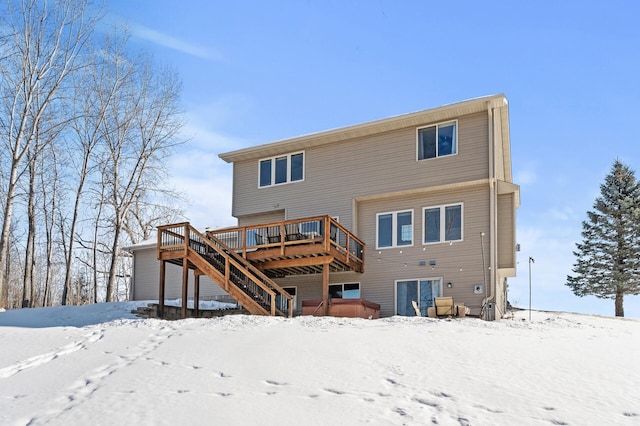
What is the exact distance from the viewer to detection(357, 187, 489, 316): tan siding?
1634 cm

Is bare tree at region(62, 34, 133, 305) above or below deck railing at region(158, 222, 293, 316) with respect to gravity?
above

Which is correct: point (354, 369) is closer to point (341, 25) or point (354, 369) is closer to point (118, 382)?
point (118, 382)

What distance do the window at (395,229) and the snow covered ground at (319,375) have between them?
531 cm

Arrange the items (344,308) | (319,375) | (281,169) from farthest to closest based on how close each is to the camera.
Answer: (281,169), (344,308), (319,375)

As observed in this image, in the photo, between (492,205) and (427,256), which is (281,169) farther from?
(492,205)

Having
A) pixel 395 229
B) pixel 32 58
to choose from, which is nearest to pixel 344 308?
pixel 395 229

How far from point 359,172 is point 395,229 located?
2047 millimetres

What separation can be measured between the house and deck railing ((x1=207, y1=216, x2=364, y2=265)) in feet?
0.11

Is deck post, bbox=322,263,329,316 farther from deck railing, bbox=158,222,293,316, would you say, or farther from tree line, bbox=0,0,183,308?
tree line, bbox=0,0,183,308

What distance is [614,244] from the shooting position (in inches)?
1164

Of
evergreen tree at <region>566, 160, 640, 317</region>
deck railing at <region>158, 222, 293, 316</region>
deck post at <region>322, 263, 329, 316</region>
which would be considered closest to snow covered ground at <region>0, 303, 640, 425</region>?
deck post at <region>322, 263, 329, 316</region>

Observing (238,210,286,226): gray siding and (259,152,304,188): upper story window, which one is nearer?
(259,152,304,188): upper story window

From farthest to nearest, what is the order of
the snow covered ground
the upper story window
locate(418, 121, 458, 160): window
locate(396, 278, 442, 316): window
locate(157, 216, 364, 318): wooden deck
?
the upper story window
locate(418, 121, 458, 160): window
locate(396, 278, 442, 316): window
locate(157, 216, 364, 318): wooden deck
the snow covered ground

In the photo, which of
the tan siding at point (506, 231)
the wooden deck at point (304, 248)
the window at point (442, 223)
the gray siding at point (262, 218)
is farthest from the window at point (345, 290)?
the tan siding at point (506, 231)
